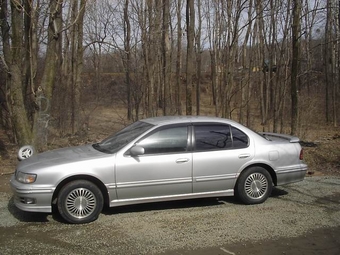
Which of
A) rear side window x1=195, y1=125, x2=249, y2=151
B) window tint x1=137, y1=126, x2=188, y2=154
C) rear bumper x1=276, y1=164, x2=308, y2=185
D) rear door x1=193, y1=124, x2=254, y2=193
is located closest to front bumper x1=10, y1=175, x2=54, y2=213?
window tint x1=137, y1=126, x2=188, y2=154

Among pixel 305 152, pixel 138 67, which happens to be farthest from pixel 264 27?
pixel 305 152

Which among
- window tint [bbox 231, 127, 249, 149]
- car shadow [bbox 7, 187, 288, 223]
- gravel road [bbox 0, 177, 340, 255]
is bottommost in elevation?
gravel road [bbox 0, 177, 340, 255]

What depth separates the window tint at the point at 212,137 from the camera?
6398 mm

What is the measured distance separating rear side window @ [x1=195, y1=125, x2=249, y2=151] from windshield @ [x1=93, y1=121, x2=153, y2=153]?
811mm

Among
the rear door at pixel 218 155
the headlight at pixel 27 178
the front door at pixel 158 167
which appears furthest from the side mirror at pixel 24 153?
the rear door at pixel 218 155

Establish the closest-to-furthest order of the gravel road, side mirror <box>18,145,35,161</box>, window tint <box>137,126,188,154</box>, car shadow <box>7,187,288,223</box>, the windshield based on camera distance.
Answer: the gravel road < car shadow <box>7,187,288,223</box> < window tint <box>137,126,188,154</box> < the windshield < side mirror <box>18,145,35,161</box>

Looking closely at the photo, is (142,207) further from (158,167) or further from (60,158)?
(60,158)

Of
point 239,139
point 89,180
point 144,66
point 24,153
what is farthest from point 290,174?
point 144,66

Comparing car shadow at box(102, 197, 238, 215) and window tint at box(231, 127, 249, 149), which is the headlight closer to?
car shadow at box(102, 197, 238, 215)

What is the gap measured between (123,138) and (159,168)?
2.95 feet

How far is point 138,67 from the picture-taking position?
20.7 meters

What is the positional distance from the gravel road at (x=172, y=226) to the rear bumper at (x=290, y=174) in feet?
1.13

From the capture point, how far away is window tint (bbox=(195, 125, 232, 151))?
6398 mm

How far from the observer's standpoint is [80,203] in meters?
5.65
